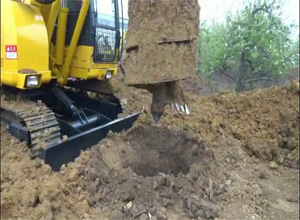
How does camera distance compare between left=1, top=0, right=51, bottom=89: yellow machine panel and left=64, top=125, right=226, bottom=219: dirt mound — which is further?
left=1, top=0, right=51, bottom=89: yellow machine panel

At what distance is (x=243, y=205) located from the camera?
10.3 feet

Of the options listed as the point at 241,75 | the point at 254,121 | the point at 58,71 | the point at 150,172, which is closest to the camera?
the point at 150,172

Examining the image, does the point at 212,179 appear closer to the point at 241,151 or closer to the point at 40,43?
the point at 241,151

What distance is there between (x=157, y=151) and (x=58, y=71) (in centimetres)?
167

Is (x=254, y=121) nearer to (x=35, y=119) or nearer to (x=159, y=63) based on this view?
(x=159, y=63)

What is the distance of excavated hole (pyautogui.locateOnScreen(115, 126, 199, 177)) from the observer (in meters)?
3.94

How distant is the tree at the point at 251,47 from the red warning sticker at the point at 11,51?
4.24m

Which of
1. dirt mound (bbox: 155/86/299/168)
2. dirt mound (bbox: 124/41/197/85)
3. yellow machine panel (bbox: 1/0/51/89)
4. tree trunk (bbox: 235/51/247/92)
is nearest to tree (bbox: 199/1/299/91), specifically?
tree trunk (bbox: 235/51/247/92)

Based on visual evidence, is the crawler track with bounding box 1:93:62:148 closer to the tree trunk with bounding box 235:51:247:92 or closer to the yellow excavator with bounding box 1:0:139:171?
the yellow excavator with bounding box 1:0:139:171

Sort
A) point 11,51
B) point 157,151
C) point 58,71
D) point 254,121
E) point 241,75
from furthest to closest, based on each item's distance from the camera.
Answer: point 241,75 → point 254,121 → point 58,71 → point 157,151 → point 11,51

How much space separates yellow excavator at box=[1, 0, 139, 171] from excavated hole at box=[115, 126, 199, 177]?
396mm

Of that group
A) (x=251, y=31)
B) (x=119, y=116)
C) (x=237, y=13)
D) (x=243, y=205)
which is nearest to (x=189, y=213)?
(x=243, y=205)

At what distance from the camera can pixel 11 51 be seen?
3.45 meters

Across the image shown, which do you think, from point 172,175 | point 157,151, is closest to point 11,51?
point 157,151
